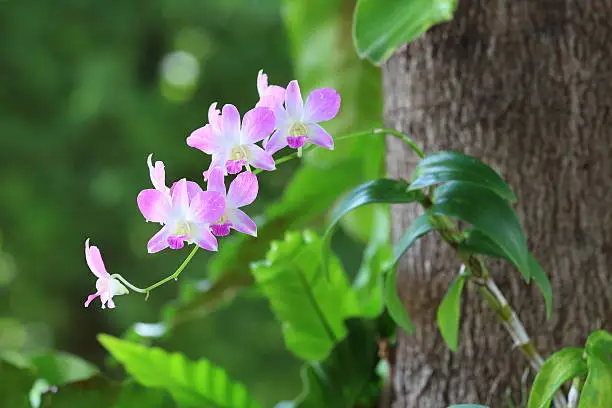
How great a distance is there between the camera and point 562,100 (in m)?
0.70

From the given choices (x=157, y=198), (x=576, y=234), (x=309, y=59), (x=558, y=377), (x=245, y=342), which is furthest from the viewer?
(x=245, y=342)

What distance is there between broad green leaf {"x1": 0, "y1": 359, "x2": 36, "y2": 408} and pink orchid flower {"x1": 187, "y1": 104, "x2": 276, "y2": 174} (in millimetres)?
457

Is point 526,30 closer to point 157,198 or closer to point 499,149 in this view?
point 499,149

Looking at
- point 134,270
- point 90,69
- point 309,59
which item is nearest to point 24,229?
point 134,270

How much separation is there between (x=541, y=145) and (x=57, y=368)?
58cm

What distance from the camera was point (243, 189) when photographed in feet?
1.56

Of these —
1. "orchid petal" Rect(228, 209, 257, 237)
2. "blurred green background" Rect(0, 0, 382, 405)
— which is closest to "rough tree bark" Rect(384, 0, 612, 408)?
"orchid petal" Rect(228, 209, 257, 237)

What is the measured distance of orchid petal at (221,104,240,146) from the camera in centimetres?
47

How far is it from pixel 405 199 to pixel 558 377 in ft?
0.52

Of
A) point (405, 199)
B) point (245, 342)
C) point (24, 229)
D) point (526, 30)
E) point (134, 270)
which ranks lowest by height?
point (245, 342)

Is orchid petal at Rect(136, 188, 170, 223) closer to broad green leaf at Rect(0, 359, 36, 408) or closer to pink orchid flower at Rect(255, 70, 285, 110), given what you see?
pink orchid flower at Rect(255, 70, 285, 110)

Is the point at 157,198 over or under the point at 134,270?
over

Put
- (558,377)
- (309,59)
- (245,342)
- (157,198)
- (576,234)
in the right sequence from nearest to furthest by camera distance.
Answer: (157,198), (558,377), (576,234), (309,59), (245,342)

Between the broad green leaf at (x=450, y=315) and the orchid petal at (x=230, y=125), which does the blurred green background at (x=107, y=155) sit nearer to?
the broad green leaf at (x=450, y=315)
